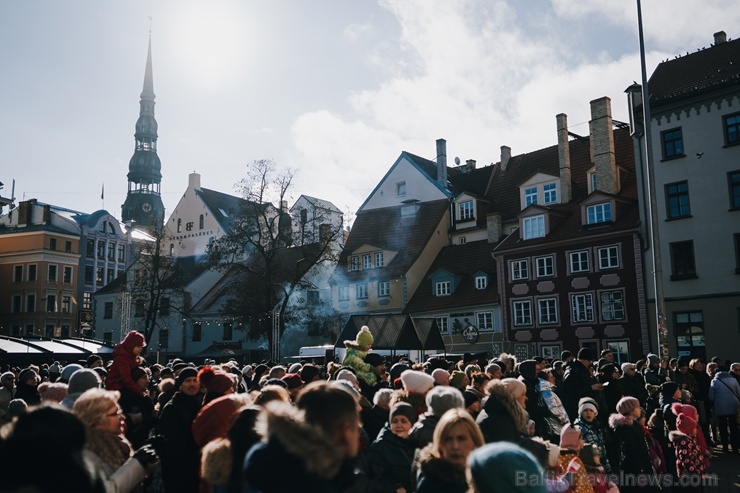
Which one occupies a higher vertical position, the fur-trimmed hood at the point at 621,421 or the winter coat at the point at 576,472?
the fur-trimmed hood at the point at 621,421

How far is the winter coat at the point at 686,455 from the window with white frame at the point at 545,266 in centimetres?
2797

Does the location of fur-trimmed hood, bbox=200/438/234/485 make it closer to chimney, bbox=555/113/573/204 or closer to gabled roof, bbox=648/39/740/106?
gabled roof, bbox=648/39/740/106

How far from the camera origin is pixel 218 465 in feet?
13.7

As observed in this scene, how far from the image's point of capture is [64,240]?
66562mm

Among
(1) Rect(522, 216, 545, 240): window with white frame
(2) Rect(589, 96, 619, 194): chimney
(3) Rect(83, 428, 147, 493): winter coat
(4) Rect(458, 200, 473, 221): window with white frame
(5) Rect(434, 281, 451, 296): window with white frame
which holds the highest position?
(2) Rect(589, 96, 619, 194): chimney

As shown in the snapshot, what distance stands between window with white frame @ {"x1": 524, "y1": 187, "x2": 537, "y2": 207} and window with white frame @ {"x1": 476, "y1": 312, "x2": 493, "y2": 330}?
7039 millimetres

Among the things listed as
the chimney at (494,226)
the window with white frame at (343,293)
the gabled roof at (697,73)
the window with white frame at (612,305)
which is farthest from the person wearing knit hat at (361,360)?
the window with white frame at (343,293)

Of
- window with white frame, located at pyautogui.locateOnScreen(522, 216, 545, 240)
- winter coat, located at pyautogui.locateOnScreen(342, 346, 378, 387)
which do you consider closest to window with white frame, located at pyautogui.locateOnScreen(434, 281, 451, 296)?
window with white frame, located at pyautogui.locateOnScreen(522, 216, 545, 240)

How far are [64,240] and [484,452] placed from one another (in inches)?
2762

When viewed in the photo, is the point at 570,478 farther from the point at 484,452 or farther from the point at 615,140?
the point at 615,140

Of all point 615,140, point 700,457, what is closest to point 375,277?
point 615,140

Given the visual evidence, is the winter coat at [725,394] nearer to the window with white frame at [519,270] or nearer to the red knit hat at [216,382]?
the red knit hat at [216,382]

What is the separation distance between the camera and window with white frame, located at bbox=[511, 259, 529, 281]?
37281 millimetres

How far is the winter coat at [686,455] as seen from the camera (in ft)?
28.0
